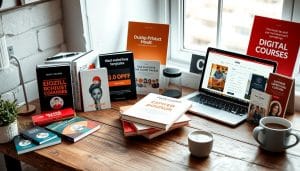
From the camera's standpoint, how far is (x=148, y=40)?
6.21 feet

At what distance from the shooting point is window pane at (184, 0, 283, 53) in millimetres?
1828

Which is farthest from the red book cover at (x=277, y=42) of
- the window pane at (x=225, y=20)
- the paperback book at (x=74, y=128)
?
the paperback book at (x=74, y=128)

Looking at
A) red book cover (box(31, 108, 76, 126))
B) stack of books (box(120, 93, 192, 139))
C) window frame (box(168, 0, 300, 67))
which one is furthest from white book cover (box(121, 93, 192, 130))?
window frame (box(168, 0, 300, 67))

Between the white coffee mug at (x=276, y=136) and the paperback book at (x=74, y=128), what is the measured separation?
1.90ft

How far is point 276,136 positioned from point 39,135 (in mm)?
798

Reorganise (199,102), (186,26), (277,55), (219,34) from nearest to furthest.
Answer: (277,55)
(199,102)
(219,34)
(186,26)

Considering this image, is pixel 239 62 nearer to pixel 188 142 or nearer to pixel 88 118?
pixel 188 142

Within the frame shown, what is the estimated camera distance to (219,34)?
1941 mm

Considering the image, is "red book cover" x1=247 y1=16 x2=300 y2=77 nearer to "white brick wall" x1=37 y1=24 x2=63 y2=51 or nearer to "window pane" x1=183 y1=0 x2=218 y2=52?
"window pane" x1=183 y1=0 x2=218 y2=52

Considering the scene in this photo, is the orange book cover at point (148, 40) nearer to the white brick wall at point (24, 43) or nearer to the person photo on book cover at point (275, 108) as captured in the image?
the white brick wall at point (24, 43)

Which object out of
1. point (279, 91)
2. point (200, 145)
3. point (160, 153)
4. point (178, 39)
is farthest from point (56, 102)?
point (279, 91)

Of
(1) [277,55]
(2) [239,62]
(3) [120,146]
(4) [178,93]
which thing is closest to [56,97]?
(3) [120,146]

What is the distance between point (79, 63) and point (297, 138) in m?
0.84

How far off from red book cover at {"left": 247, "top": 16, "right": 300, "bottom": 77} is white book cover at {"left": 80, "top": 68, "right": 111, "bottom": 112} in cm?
58
